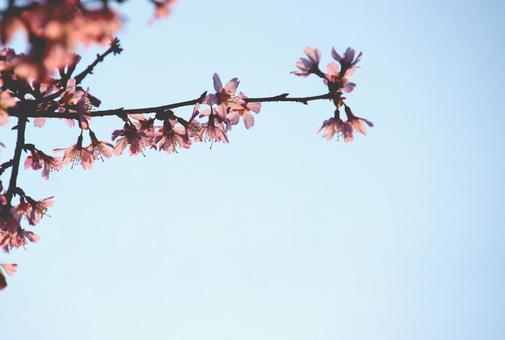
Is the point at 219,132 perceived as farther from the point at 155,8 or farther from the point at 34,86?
the point at 155,8

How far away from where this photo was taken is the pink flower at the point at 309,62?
10.5 ft

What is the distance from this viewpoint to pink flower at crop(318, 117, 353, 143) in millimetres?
3359

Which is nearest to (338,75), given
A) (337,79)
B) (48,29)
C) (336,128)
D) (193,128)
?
(337,79)

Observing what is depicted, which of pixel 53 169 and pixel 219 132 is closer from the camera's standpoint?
pixel 219 132

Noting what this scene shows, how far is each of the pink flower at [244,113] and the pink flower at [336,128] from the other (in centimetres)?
56

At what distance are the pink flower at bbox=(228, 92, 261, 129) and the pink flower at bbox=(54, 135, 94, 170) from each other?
4.29 feet

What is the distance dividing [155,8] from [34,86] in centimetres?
167

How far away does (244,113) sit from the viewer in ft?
11.7

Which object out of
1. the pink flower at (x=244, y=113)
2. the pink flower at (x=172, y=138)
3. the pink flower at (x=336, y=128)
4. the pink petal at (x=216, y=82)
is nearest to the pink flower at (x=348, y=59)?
the pink flower at (x=336, y=128)

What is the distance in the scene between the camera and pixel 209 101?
329 centimetres

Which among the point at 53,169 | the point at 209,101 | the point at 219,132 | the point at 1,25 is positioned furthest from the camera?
the point at 53,169

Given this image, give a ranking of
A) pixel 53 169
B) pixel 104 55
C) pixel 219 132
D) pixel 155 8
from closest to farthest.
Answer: pixel 155 8 → pixel 104 55 → pixel 219 132 → pixel 53 169

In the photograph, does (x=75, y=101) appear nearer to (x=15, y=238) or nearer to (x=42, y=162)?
(x=42, y=162)

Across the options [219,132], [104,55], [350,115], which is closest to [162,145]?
[219,132]
